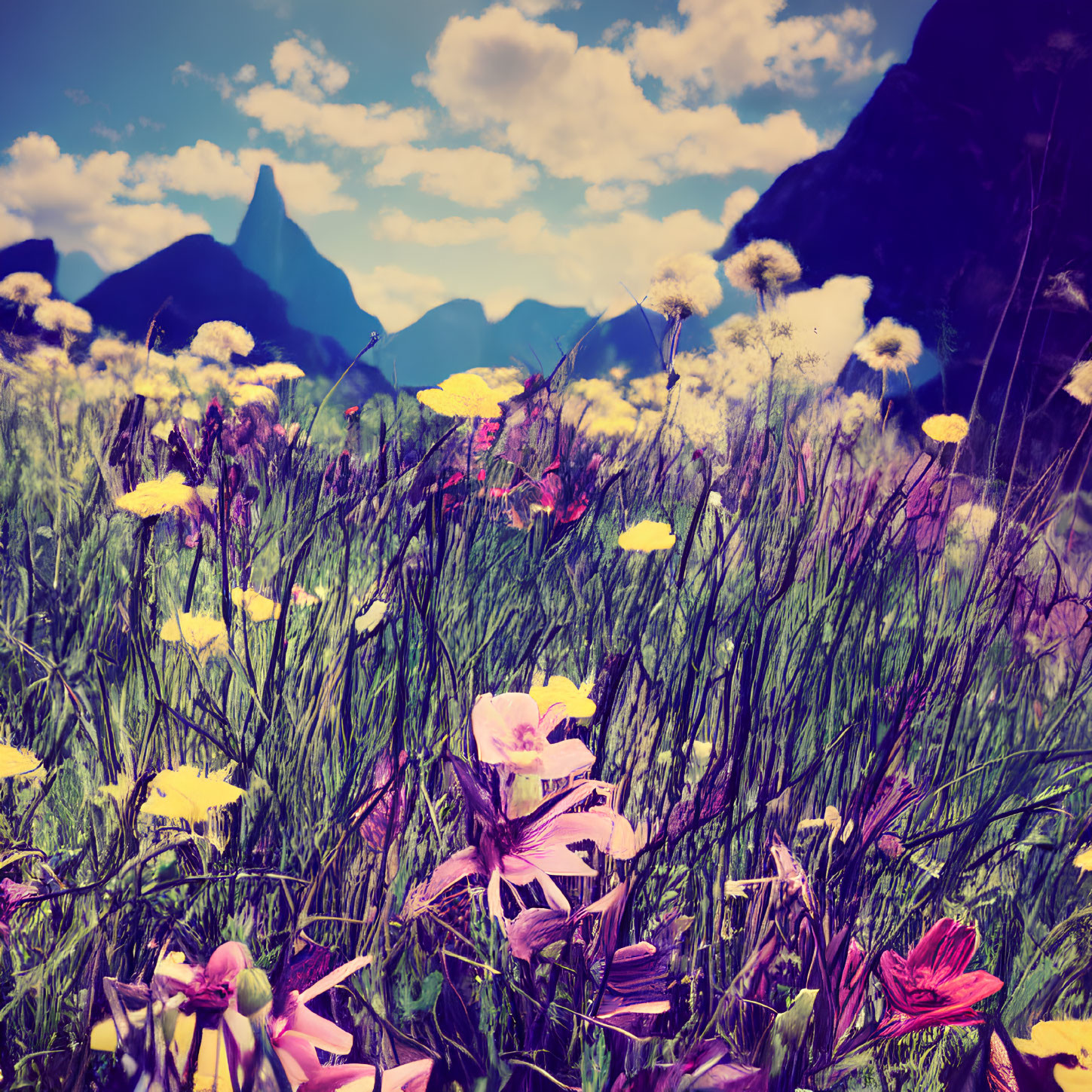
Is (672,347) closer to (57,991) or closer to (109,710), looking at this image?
(109,710)

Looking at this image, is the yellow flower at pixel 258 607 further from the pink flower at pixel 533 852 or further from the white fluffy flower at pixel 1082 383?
the white fluffy flower at pixel 1082 383

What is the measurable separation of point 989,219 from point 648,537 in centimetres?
119

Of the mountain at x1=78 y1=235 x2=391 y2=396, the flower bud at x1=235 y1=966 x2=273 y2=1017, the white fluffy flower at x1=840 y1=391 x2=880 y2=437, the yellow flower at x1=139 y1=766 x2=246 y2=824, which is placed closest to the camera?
the flower bud at x1=235 y1=966 x2=273 y2=1017

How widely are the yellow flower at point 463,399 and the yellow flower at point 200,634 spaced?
1.58ft

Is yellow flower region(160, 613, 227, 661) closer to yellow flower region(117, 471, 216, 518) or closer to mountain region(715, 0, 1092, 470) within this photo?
yellow flower region(117, 471, 216, 518)

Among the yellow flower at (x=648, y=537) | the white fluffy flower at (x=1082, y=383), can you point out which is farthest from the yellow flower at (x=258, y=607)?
the white fluffy flower at (x=1082, y=383)

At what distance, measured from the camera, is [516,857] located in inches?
16.3

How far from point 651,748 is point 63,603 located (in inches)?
28.2

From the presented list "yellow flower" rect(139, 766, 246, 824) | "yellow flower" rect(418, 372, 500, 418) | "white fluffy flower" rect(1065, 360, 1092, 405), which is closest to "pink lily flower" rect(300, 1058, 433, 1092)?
"yellow flower" rect(139, 766, 246, 824)

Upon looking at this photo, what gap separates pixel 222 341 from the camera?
111cm

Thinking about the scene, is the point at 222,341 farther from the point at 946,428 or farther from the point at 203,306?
the point at 946,428

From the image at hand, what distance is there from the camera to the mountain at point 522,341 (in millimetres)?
1037

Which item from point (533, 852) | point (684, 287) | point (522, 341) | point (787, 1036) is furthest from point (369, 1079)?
point (684, 287)

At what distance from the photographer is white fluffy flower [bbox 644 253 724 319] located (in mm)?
1005
